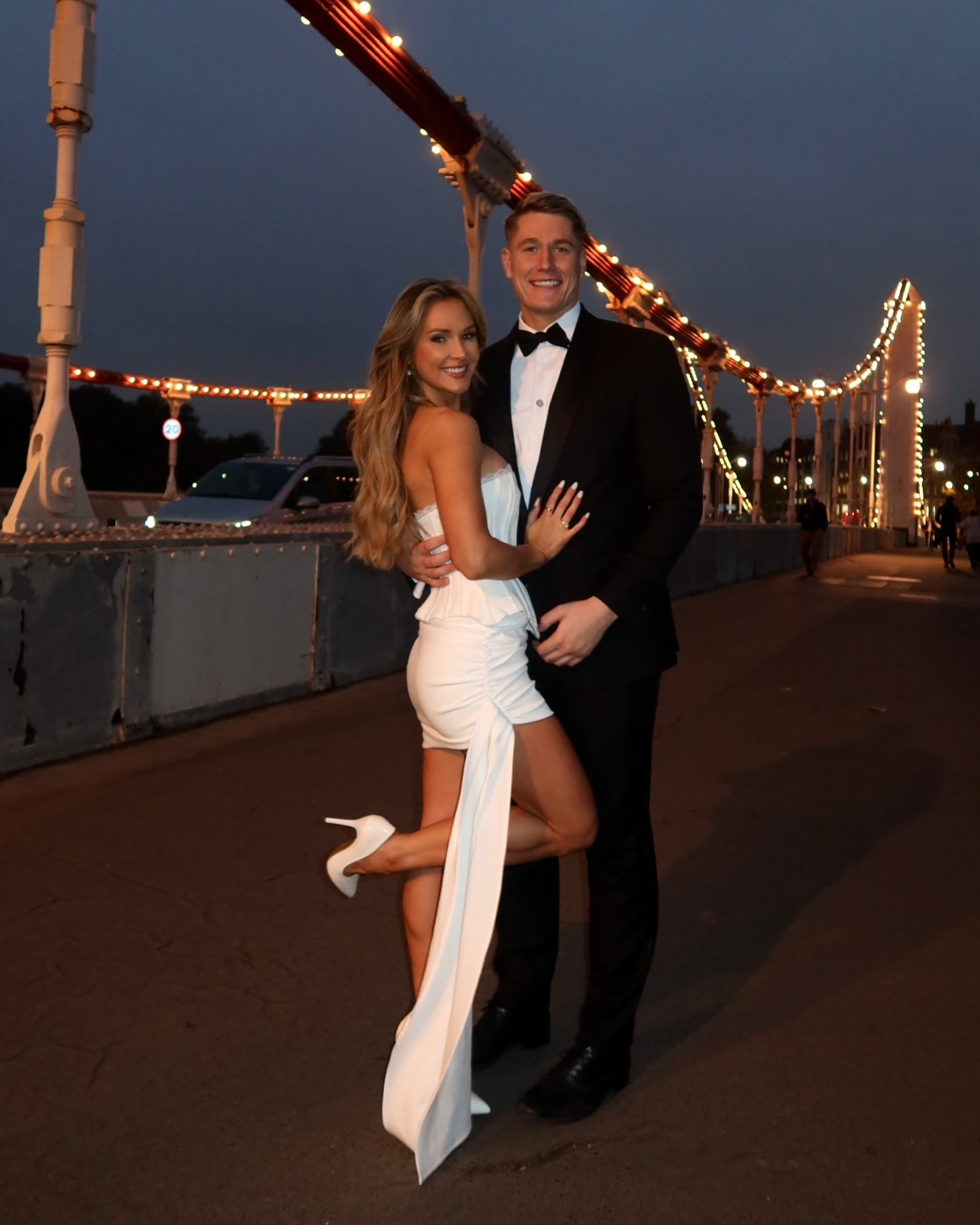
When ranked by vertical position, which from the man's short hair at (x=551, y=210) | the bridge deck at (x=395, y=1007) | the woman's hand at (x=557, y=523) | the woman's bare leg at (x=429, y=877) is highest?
the man's short hair at (x=551, y=210)

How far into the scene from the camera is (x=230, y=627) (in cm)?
699

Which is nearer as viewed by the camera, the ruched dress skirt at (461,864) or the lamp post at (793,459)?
the ruched dress skirt at (461,864)

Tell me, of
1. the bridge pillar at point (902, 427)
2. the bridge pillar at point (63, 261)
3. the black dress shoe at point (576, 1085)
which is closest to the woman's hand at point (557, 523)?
the black dress shoe at point (576, 1085)

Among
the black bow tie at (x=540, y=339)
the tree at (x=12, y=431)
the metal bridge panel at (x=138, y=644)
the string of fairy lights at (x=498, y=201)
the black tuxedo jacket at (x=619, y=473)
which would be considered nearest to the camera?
the black tuxedo jacket at (x=619, y=473)

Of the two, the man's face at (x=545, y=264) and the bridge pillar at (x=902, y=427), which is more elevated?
the bridge pillar at (x=902, y=427)

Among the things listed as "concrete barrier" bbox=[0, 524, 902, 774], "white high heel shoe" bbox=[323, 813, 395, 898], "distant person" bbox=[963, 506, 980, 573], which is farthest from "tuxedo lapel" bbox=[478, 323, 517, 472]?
"distant person" bbox=[963, 506, 980, 573]

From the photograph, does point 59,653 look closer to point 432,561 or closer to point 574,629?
point 432,561

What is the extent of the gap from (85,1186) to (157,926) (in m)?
1.43

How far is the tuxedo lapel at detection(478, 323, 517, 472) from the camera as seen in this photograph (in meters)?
2.94

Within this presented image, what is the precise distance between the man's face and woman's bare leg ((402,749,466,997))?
3.31 ft

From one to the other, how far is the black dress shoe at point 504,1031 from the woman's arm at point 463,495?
114 centimetres

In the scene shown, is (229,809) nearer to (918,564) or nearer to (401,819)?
(401,819)

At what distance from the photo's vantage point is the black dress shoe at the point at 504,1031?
3.06 meters

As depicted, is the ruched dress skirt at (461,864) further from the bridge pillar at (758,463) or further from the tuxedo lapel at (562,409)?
the bridge pillar at (758,463)
